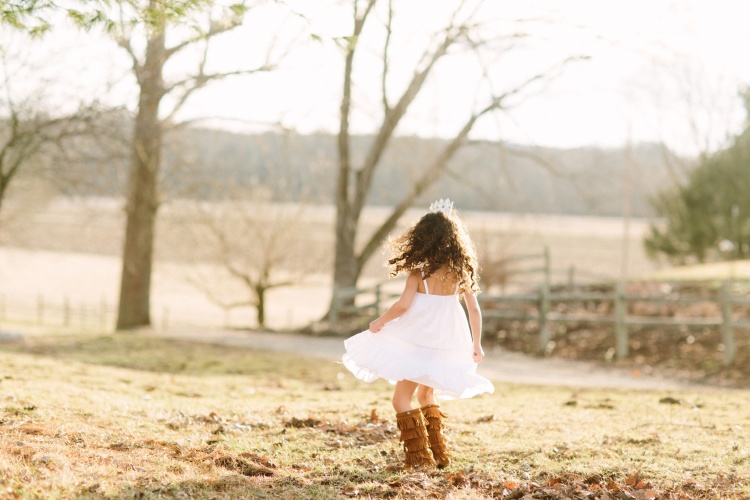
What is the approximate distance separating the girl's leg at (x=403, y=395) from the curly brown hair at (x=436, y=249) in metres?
0.70

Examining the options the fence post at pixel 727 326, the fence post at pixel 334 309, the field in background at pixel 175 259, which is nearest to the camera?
the fence post at pixel 727 326

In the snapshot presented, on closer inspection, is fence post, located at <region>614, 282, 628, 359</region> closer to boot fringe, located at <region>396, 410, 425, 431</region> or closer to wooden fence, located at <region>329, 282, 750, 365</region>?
wooden fence, located at <region>329, 282, 750, 365</region>

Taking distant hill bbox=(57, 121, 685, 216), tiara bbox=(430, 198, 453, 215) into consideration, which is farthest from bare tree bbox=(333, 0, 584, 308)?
tiara bbox=(430, 198, 453, 215)

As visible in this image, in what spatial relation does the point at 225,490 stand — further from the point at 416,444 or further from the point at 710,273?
the point at 710,273

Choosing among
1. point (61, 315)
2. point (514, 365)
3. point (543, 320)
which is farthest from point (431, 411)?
point (61, 315)

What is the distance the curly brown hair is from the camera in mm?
5262

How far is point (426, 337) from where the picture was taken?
5281 millimetres

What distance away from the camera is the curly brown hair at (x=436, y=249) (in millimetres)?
5262

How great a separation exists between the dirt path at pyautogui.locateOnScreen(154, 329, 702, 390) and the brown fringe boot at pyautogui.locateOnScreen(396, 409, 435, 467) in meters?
6.16

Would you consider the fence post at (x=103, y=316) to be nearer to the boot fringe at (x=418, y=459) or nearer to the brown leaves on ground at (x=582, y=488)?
the boot fringe at (x=418, y=459)

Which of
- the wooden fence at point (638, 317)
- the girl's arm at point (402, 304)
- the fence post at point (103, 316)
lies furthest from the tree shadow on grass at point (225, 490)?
the fence post at point (103, 316)

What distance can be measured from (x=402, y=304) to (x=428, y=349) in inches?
13.6

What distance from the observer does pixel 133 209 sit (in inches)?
763

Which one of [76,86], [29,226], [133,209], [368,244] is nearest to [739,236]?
[368,244]
